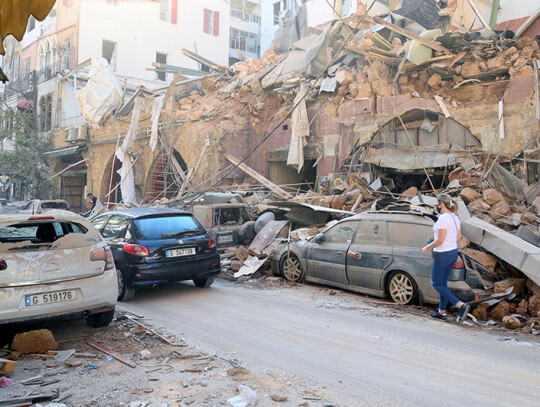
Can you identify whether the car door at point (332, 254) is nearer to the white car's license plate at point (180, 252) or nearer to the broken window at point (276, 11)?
the white car's license plate at point (180, 252)

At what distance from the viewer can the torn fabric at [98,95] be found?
2455 centimetres

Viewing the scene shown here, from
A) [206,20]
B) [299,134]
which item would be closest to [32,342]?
[299,134]

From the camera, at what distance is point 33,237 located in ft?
19.4

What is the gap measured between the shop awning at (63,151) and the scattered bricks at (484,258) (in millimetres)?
24663

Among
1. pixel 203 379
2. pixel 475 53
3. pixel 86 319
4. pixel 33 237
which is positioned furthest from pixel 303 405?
pixel 475 53

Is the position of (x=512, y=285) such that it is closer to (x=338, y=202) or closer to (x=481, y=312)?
(x=481, y=312)

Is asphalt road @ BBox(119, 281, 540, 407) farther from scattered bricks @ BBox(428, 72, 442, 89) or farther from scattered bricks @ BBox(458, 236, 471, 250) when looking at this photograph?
scattered bricks @ BBox(428, 72, 442, 89)

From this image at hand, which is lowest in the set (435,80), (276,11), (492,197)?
(492,197)

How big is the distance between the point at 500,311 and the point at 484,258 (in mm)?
1143

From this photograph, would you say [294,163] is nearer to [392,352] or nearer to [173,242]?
[173,242]

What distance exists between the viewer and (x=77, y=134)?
86.2ft

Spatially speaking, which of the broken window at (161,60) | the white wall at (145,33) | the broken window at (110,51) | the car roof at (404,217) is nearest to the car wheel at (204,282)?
the car roof at (404,217)

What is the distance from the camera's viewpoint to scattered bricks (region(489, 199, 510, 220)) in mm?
9086

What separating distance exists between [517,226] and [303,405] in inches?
275
